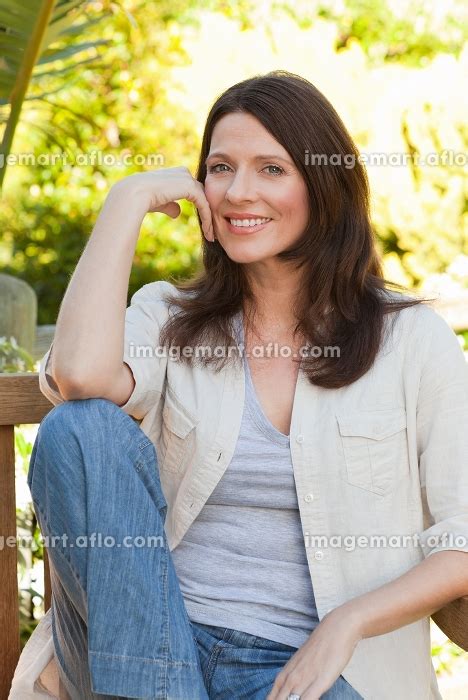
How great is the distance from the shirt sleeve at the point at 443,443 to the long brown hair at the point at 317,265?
147 millimetres

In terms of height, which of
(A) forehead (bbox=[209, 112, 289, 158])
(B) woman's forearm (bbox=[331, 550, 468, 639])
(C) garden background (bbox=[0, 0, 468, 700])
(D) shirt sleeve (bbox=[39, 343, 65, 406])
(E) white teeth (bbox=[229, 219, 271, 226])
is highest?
(C) garden background (bbox=[0, 0, 468, 700])

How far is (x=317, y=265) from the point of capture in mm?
2471

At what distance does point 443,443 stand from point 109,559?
0.70m

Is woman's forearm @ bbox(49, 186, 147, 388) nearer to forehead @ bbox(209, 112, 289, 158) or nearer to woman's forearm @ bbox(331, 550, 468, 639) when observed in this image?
forehead @ bbox(209, 112, 289, 158)

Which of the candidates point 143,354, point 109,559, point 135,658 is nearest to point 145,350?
point 143,354

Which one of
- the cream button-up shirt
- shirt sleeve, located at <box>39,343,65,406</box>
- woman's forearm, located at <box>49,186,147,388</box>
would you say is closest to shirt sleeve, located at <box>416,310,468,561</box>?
the cream button-up shirt

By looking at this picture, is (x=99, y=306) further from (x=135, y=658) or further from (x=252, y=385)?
(x=135, y=658)

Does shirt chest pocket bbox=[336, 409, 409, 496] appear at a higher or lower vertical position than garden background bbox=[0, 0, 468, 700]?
lower

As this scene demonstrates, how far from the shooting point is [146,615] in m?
1.90

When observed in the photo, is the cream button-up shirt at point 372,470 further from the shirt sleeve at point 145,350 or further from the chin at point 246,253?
the chin at point 246,253

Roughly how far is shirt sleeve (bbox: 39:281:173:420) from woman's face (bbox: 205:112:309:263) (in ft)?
0.72

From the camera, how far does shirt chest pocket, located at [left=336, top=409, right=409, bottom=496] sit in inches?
87.6

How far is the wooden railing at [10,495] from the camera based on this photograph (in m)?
2.38

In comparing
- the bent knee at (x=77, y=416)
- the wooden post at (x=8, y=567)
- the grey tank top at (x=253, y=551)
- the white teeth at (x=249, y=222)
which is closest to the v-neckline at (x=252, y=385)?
the grey tank top at (x=253, y=551)
